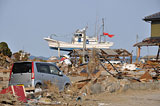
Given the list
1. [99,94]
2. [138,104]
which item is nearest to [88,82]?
[99,94]

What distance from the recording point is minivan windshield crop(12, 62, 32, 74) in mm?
13664

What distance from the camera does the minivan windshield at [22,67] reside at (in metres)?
13.7

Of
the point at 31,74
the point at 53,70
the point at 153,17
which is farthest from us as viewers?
the point at 153,17

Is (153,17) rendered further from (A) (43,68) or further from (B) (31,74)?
(B) (31,74)

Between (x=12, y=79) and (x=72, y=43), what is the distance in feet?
263

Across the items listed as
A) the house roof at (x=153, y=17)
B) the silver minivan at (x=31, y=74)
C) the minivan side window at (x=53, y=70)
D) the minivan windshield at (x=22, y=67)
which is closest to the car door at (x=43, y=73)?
the silver minivan at (x=31, y=74)

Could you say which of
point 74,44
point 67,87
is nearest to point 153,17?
point 67,87

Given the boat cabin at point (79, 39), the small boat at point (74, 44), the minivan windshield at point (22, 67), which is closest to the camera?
the minivan windshield at point (22, 67)

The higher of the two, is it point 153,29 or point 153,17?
point 153,17

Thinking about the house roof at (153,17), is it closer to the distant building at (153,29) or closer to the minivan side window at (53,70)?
the distant building at (153,29)

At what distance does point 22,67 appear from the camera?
543 inches

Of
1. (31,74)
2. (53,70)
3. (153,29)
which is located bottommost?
(31,74)

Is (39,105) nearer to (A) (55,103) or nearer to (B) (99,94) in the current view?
(A) (55,103)

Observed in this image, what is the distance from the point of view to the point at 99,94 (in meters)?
14.8
